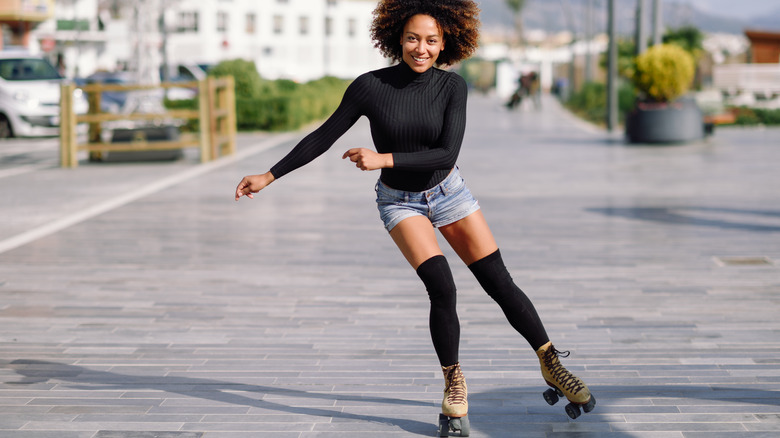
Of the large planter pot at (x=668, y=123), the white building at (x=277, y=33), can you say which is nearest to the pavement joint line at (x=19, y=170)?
the large planter pot at (x=668, y=123)

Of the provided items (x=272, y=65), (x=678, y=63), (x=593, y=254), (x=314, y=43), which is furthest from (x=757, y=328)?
(x=314, y=43)

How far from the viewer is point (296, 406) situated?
4.72 meters

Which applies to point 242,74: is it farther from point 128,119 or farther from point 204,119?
point 128,119

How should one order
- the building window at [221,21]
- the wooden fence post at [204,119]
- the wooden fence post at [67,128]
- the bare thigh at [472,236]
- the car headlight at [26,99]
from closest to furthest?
the bare thigh at [472,236] < the wooden fence post at [67,128] < the wooden fence post at [204,119] < the car headlight at [26,99] < the building window at [221,21]

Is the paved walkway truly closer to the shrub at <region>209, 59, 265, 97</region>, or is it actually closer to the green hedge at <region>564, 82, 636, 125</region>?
the shrub at <region>209, 59, 265, 97</region>

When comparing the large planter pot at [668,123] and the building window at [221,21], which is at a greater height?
the building window at [221,21]

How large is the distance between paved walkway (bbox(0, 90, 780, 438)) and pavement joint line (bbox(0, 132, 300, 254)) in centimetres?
6

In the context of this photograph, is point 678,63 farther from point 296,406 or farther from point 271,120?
point 296,406

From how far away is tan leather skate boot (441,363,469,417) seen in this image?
166 inches

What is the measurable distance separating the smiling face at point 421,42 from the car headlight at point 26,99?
69.3ft

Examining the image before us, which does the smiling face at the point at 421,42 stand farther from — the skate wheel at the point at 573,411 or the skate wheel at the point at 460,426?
the skate wheel at the point at 573,411

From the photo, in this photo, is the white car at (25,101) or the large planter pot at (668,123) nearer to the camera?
the large planter pot at (668,123)

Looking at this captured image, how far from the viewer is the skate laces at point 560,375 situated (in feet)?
14.3

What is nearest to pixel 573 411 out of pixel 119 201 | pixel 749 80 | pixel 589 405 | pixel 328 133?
pixel 589 405
